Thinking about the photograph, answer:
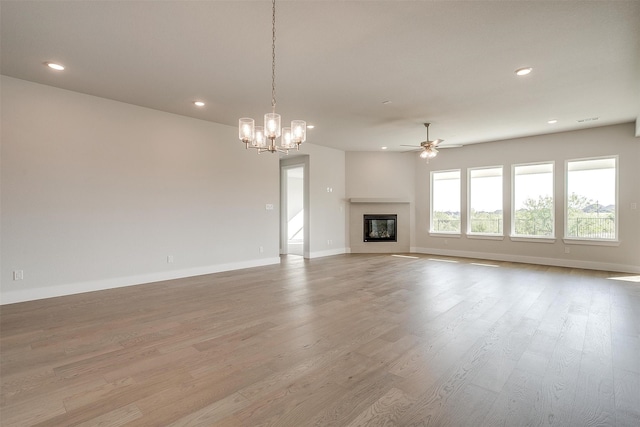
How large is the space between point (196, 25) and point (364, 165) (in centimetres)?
680

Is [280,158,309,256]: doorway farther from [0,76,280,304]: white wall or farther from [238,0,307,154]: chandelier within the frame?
[238,0,307,154]: chandelier

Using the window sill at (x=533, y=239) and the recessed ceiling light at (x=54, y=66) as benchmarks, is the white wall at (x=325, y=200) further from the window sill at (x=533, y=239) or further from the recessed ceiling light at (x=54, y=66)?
the recessed ceiling light at (x=54, y=66)

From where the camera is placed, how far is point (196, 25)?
2955mm

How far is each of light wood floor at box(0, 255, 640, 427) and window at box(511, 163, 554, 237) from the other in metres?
2.71

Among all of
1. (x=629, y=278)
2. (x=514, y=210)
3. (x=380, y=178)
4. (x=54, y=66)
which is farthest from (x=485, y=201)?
(x=54, y=66)

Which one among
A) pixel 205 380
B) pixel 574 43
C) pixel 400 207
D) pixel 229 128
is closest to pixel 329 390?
pixel 205 380

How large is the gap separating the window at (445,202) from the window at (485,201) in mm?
380

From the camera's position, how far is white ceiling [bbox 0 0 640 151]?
108 inches

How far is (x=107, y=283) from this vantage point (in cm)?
493

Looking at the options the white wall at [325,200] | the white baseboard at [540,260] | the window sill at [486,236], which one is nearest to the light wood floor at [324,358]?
the white baseboard at [540,260]

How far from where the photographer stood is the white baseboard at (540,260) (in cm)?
631

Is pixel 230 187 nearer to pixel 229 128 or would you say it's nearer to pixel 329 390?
pixel 229 128

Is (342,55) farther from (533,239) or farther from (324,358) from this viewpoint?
(533,239)

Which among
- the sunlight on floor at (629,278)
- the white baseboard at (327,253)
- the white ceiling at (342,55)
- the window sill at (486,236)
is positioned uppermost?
the white ceiling at (342,55)
